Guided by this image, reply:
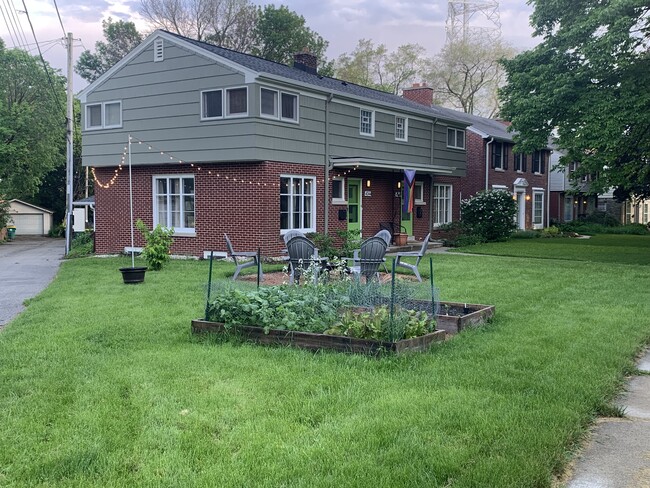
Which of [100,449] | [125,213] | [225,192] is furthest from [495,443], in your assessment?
[125,213]

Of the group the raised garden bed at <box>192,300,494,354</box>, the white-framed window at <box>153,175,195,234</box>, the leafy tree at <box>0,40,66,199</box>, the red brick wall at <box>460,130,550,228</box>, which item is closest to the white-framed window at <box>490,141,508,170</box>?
the red brick wall at <box>460,130,550,228</box>

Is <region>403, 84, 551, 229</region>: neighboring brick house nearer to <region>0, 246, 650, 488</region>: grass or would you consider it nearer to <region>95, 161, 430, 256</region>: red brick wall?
<region>95, 161, 430, 256</region>: red brick wall

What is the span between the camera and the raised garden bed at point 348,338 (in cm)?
588

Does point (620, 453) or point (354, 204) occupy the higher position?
point (354, 204)

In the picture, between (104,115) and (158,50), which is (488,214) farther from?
(104,115)

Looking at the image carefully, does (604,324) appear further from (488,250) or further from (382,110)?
(382,110)

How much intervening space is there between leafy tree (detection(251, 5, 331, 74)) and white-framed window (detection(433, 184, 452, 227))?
2004cm

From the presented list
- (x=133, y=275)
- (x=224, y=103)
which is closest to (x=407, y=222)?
(x=224, y=103)

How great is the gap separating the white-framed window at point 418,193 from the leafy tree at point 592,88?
14.0ft

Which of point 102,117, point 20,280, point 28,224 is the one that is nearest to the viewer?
point 20,280

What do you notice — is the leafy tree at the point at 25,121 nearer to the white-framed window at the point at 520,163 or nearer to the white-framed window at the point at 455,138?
the white-framed window at the point at 455,138

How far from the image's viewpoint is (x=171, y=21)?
132ft

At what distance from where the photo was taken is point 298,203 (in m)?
17.1

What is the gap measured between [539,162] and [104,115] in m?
23.6
